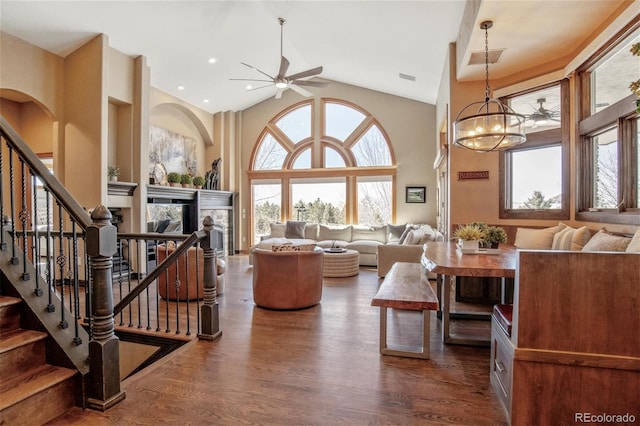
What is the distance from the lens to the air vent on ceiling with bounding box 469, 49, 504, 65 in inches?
155

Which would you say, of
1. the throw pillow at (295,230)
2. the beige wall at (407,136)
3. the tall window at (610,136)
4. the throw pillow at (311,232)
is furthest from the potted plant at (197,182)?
the tall window at (610,136)

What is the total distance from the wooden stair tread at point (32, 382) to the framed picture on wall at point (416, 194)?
23.5 ft

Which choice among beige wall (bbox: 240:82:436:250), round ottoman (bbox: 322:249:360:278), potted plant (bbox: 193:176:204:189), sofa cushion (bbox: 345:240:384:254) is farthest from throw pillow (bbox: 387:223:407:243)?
potted plant (bbox: 193:176:204:189)

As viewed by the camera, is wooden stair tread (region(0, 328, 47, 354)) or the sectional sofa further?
the sectional sofa

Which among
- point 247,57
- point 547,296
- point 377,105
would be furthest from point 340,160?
point 547,296

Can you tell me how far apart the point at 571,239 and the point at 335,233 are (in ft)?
17.1

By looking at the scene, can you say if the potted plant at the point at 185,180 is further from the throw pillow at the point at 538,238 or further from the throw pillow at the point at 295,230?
the throw pillow at the point at 538,238

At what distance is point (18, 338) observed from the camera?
6.56ft

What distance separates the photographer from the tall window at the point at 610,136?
Result: 2961 millimetres

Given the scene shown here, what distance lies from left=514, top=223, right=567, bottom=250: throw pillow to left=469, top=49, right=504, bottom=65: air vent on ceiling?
2.10 meters

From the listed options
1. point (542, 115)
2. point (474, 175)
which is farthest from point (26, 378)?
point (542, 115)

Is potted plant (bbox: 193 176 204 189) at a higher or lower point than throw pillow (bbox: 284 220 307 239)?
higher

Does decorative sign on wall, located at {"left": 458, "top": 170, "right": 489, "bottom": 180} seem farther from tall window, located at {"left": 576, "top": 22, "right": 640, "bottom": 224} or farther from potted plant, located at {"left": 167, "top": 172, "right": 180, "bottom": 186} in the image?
potted plant, located at {"left": 167, "top": 172, "right": 180, "bottom": 186}

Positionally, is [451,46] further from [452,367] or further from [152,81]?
[152,81]
